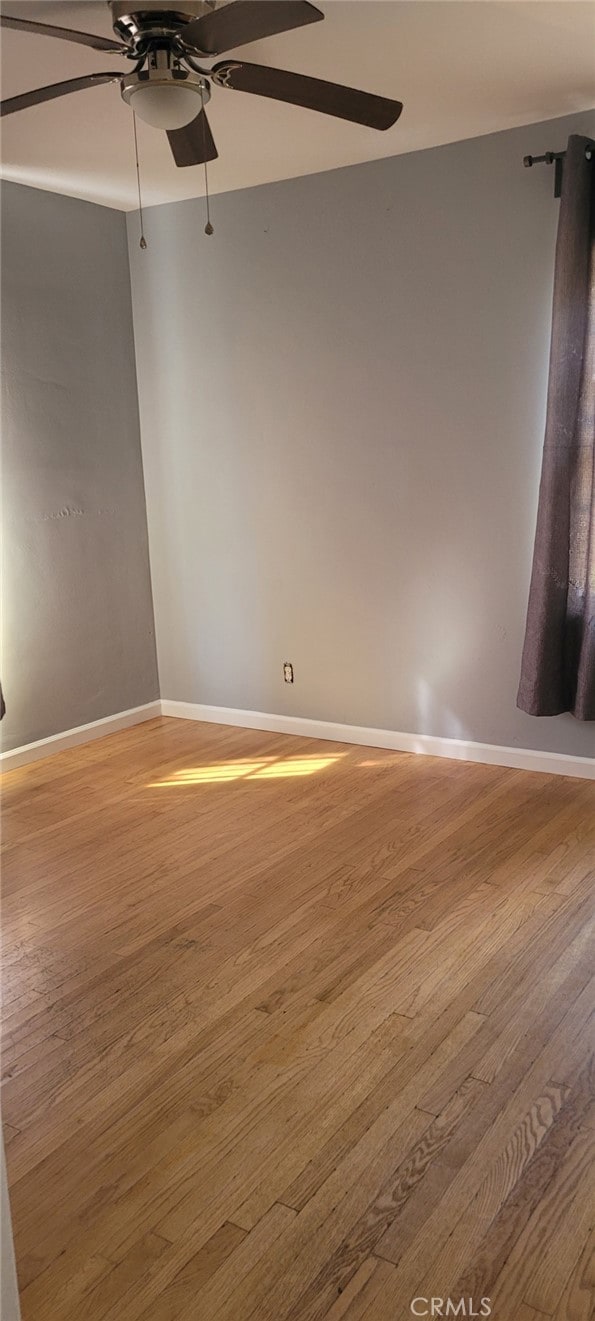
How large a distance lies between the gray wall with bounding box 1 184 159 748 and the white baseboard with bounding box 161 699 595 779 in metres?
0.38

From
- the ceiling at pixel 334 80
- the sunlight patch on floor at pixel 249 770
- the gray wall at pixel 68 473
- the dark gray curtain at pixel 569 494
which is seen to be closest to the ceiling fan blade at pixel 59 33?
Result: the ceiling at pixel 334 80

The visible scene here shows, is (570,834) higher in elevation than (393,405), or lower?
lower

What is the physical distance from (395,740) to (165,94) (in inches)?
104

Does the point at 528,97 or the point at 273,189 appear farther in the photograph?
the point at 273,189

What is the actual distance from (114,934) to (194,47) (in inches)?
84.7

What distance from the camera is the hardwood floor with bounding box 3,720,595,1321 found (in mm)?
1610

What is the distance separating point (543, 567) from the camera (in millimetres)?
3512

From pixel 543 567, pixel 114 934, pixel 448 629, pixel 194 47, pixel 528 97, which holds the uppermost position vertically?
pixel 528 97

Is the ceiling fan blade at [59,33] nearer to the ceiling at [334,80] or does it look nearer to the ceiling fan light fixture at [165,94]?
the ceiling fan light fixture at [165,94]

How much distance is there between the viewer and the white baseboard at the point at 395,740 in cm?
382

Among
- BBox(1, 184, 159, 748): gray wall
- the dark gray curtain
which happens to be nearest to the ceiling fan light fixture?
the dark gray curtain

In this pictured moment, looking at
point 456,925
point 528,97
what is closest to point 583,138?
point 528,97

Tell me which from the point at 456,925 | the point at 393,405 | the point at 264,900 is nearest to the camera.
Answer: the point at 456,925

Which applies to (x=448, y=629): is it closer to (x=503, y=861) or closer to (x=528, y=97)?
(x=503, y=861)
